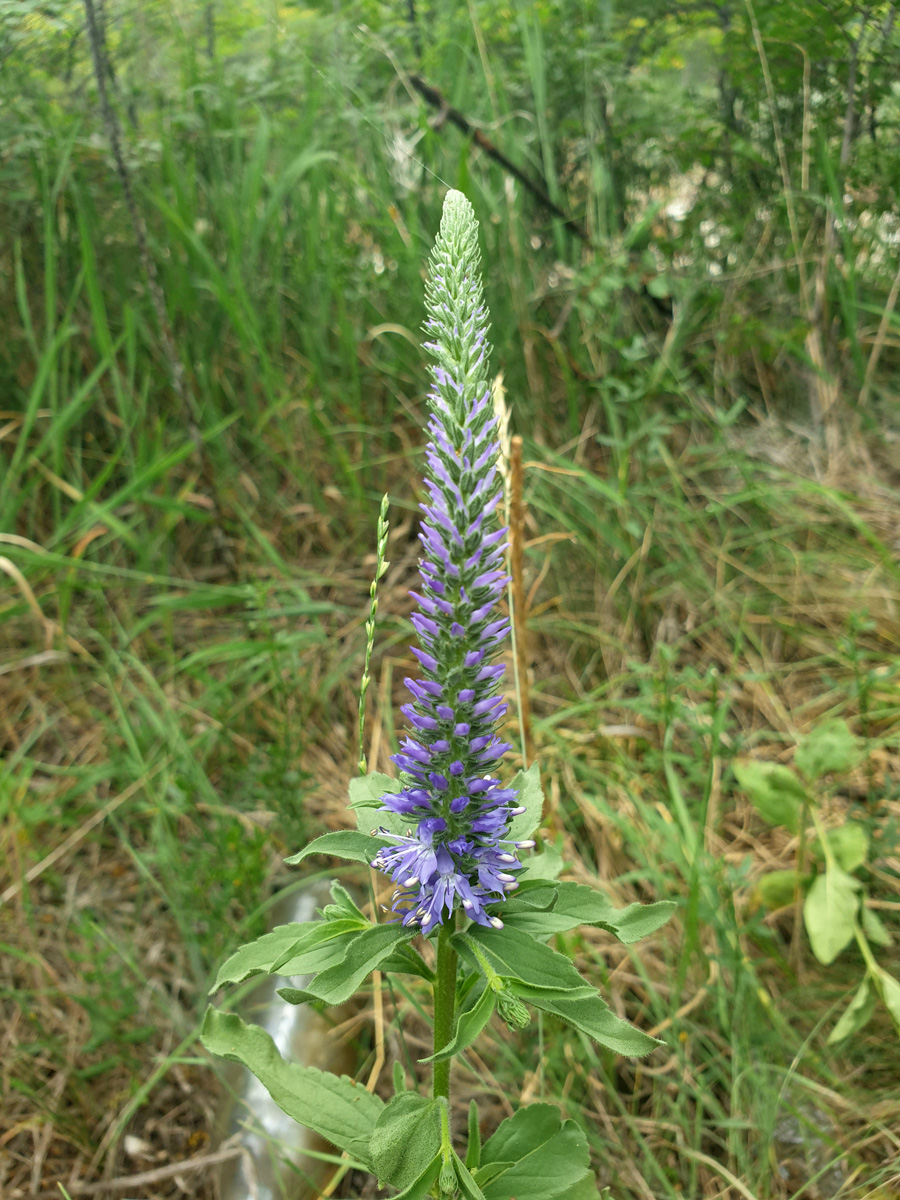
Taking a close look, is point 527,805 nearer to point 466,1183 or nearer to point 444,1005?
point 444,1005

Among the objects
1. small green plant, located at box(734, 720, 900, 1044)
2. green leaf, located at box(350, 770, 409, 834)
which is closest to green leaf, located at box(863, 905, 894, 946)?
small green plant, located at box(734, 720, 900, 1044)

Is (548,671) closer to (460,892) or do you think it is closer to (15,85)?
(460,892)

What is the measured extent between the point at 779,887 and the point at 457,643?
157cm

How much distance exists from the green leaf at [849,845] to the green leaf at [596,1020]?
4.18ft

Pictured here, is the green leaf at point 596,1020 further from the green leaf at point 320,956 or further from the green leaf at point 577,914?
the green leaf at point 320,956

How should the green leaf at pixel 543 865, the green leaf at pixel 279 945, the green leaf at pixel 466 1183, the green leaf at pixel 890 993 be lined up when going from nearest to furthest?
the green leaf at pixel 466 1183 → the green leaf at pixel 279 945 → the green leaf at pixel 543 865 → the green leaf at pixel 890 993

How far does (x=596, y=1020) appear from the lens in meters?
1.19

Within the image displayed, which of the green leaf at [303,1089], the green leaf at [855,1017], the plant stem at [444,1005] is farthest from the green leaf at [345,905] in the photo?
the green leaf at [855,1017]

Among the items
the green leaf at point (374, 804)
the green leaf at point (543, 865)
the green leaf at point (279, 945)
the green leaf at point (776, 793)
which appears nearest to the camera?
the green leaf at point (279, 945)

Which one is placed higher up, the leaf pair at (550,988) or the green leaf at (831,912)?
the leaf pair at (550,988)

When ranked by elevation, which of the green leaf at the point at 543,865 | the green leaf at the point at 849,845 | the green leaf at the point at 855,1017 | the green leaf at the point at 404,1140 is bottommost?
the green leaf at the point at 855,1017

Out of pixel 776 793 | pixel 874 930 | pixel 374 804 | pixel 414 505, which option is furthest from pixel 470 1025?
pixel 414 505

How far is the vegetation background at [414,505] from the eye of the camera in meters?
2.23

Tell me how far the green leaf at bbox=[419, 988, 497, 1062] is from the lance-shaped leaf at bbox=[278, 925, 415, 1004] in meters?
0.13
